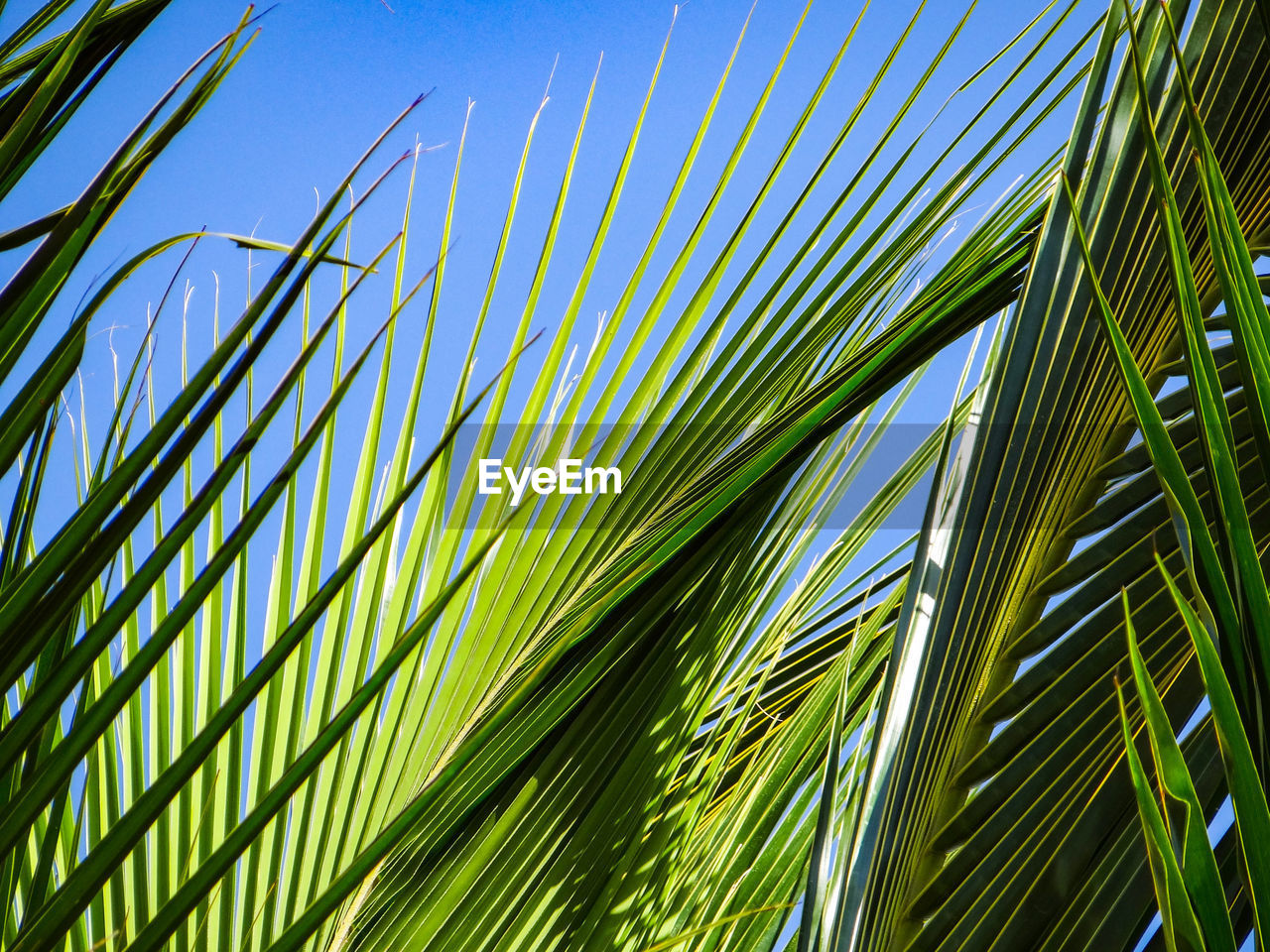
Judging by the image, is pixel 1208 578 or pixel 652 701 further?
pixel 652 701

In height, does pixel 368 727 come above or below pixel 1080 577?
below

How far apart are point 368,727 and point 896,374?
0.33 metres

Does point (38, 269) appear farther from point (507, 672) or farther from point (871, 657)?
point (871, 657)

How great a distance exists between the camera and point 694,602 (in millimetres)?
492

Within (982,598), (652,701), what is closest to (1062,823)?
(982,598)

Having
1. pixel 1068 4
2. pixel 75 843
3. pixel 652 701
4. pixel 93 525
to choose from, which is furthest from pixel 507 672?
pixel 1068 4

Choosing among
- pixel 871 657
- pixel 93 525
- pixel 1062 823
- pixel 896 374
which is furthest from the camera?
pixel 871 657

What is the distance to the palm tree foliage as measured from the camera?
20cm

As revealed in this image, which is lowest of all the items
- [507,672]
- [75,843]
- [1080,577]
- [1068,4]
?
[75,843]

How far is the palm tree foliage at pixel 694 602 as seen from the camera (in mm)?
199

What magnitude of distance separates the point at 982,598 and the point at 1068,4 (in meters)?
0.38

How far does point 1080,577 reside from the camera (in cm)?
39

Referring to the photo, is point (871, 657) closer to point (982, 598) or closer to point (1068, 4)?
point (982, 598)

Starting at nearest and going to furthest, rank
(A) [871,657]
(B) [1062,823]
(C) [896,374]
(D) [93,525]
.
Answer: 1. (D) [93,525]
2. (B) [1062,823]
3. (C) [896,374]
4. (A) [871,657]
